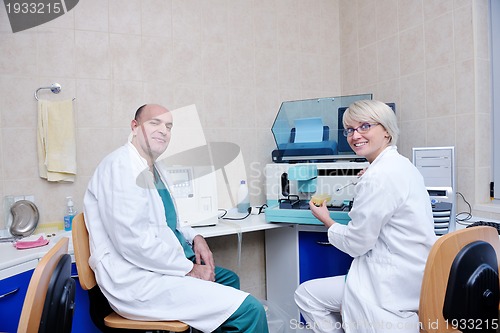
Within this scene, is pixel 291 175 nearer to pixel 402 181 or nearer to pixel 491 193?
pixel 402 181

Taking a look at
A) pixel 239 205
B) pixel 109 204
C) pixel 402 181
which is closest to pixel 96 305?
pixel 109 204

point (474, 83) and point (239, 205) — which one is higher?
point (474, 83)

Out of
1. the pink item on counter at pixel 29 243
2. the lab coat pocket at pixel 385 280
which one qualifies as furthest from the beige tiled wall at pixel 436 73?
the pink item on counter at pixel 29 243

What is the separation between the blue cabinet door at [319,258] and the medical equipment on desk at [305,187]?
176 millimetres

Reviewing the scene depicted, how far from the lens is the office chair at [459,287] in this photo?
104 centimetres

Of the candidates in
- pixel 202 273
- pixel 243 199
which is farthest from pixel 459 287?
pixel 243 199

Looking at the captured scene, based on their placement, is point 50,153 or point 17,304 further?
point 50,153

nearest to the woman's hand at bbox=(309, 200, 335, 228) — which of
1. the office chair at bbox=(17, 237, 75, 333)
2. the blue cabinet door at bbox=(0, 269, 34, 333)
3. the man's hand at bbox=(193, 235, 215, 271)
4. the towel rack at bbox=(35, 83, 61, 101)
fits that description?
the man's hand at bbox=(193, 235, 215, 271)

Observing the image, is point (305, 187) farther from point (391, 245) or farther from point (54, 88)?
point (54, 88)

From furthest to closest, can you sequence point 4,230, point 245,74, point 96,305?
point 245,74 < point 4,230 < point 96,305

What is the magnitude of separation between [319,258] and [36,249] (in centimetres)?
145

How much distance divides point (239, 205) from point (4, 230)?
1355 mm

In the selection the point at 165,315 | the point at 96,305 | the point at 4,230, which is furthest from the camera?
the point at 4,230

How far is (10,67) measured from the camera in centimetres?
193
